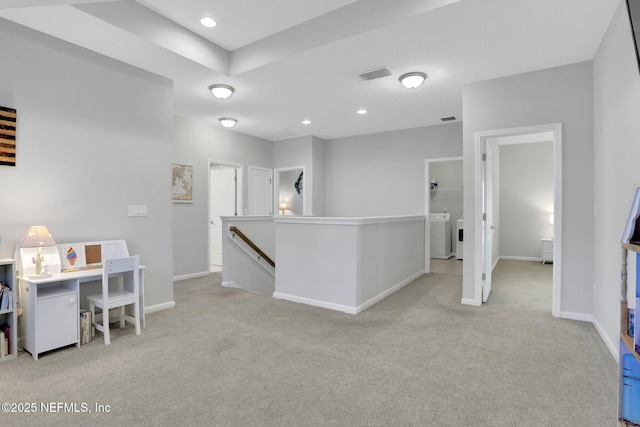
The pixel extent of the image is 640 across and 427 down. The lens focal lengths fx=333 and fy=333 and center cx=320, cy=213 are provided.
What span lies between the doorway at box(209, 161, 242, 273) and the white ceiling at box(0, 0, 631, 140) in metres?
2.56

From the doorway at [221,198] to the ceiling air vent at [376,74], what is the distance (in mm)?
3576

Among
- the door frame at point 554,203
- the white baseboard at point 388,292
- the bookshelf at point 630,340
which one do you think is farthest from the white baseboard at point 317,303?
the bookshelf at point 630,340

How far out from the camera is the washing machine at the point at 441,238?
8250 mm

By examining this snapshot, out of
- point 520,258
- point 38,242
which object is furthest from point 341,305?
point 520,258

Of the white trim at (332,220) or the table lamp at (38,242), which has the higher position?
the white trim at (332,220)

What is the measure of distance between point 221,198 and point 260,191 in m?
0.88

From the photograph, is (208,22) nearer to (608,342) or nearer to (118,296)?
(118,296)

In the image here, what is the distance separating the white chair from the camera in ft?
9.61

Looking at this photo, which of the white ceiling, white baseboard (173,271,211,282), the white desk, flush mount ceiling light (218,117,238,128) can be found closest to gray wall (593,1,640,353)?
the white ceiling

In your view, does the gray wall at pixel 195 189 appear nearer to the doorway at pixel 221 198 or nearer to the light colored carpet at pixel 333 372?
the doorway at pixel 221 198

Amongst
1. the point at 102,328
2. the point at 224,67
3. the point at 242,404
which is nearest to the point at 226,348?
the point at 242,404

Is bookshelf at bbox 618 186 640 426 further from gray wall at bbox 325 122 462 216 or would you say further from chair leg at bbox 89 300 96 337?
gray wall at bbox 325 122 462 216

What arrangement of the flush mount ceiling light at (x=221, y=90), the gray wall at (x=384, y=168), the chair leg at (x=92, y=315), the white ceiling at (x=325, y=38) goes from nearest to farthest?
the white ceiling at (x=325, y=38) < the chair leg at (x=92, y=315) < the flush mount ceiling light at (x=221, y=90) < the gray wall at (x=384, y=168)

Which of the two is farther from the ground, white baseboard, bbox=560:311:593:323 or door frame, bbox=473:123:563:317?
door frame, bbox=473:123:563:317
